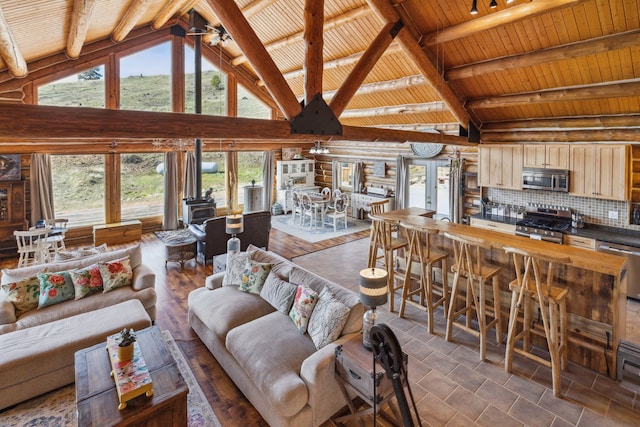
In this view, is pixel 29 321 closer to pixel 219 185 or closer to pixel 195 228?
pixel 195 228

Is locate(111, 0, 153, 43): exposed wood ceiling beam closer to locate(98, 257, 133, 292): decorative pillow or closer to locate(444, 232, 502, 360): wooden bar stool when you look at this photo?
locate(98, 257, 133, 292): decorative pillow

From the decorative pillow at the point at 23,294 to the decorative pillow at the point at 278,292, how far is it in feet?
9.14

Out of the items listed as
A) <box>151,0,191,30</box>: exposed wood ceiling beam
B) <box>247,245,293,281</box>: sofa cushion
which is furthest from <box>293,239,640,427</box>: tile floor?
A: <box>151,0,191,30</box>: exposed wood ceiling beam

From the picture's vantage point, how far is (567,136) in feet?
20.7

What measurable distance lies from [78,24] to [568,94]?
830cm

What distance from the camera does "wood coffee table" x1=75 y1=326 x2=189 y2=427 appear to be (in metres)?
2.49

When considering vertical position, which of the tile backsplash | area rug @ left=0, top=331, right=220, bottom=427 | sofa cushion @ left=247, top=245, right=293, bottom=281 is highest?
the tile backsplash

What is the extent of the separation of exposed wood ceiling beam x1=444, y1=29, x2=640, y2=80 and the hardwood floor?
4719mm

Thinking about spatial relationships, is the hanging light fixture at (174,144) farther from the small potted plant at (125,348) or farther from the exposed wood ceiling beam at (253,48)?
the small potted plant at (125,348)

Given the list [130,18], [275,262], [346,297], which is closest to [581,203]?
[346,297]

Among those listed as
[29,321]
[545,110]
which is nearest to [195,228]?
[29,321]

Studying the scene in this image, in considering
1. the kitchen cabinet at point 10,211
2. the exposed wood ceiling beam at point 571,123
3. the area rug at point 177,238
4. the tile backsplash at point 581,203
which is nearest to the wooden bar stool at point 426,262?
the tile backsplash at point 581,203

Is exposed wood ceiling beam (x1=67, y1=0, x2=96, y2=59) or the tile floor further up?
exposed wood ceiling beam (x1=67, y1=0, x2=96, y2=59)

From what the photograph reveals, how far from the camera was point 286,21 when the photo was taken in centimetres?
773
